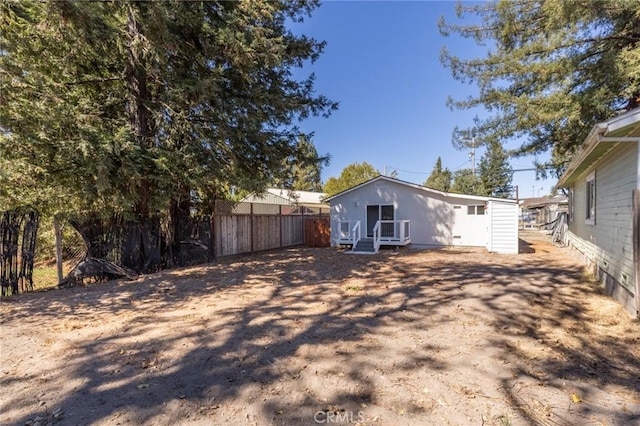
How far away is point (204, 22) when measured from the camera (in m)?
7.73

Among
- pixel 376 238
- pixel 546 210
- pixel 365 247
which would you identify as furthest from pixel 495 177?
pixel 365 247

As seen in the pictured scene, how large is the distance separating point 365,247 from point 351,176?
981 inches

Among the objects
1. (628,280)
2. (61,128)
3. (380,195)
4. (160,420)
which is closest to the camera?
(160,420)

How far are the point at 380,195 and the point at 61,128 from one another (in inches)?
475

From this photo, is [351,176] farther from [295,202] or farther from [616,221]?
[616,221]

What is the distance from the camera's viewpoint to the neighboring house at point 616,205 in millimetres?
4453

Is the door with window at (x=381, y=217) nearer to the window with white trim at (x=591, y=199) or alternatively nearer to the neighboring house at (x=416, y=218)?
the neighboring house at (x=416, y=218)

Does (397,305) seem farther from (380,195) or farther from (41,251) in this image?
(41,251)

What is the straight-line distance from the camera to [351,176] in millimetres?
37688

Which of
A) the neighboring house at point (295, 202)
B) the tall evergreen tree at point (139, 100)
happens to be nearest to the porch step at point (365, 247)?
the neighboring house at point (295, 202)

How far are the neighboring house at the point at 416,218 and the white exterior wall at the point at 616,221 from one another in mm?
4776

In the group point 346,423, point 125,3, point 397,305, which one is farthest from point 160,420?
point 125,3

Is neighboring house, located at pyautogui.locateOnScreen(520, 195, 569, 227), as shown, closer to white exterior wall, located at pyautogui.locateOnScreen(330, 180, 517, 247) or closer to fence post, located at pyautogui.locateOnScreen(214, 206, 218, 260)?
white exterior wall, located at pyautogui.locateOnScreen(330, 180, 517, 247)

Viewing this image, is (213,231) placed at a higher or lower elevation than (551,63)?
lower
